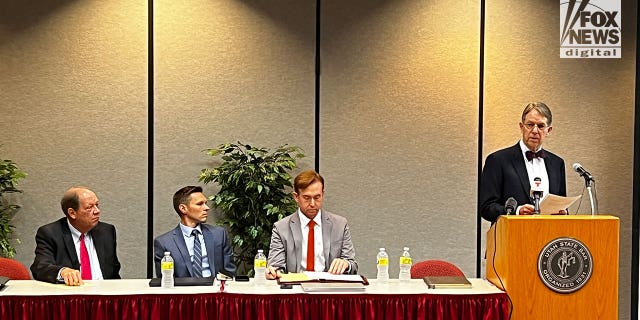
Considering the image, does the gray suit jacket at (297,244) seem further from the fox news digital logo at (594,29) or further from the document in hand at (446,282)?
the fox news digital logo at (594,29)

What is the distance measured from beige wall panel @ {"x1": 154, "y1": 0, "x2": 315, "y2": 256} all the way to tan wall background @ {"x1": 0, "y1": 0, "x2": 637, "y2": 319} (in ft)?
0.04

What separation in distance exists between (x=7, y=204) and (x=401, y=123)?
10.5 ft

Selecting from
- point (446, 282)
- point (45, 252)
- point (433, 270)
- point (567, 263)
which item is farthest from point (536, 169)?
point (45, 252)

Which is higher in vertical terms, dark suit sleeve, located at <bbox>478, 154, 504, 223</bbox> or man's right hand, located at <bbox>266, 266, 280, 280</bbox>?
dark suit sleeve, located at <bbox>478, 154, 504, 223</bbox>

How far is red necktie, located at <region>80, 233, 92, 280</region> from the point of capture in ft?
17.2

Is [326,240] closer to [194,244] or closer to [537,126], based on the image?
[194,244]

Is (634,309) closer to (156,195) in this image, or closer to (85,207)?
(156,195)

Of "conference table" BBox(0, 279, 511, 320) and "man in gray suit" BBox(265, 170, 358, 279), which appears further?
"man in gray suit" BBox(265, 170, 358, 279)

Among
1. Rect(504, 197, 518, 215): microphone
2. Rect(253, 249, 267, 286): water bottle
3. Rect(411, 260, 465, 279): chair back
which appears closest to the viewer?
Rect(253, 249, 267, 286): water bottle

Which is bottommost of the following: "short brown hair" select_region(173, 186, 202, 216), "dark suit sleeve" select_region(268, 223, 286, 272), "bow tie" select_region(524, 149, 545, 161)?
"dark suit sleeve" select_region(268, 223, 286, 272)

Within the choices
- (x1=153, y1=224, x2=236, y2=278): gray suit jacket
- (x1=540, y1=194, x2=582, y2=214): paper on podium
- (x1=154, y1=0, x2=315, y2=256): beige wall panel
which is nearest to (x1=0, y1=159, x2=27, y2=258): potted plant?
(x1=154, y1=0, x2=315, y2=256): beige wall panel

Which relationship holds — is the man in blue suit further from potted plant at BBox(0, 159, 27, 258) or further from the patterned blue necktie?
potted plant at BBox(0, 159, 27, 258)

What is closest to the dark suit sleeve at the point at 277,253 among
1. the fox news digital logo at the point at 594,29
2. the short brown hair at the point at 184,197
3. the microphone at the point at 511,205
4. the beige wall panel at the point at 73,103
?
the short brown hair at the point at 184,197

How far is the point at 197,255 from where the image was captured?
5.37 m
